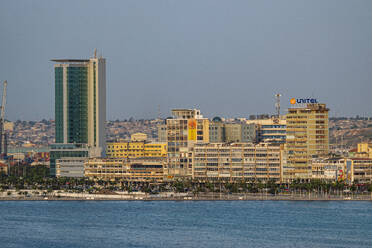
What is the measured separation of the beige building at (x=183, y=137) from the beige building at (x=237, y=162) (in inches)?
115

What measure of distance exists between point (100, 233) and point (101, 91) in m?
82.5

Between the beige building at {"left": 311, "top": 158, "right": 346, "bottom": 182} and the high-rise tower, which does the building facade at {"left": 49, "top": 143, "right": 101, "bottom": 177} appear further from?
the beige building at {"left": 311, "top": 158, "right": 346, "bottom": 182}

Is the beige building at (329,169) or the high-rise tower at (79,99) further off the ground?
the high-rise tower at (79,99)

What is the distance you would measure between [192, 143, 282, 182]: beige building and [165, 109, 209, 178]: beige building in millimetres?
2912

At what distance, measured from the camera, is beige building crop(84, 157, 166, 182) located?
176 metres

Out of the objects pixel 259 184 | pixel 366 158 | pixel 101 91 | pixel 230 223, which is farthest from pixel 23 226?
pixel 101 91

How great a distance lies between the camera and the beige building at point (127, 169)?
17612 cm

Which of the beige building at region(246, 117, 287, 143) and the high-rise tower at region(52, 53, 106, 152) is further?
the beige building at region(246, 117, 287, 143)

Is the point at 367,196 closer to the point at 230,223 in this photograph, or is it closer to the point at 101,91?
the point at 230,223

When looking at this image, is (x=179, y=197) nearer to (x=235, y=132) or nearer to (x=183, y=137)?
(x=183, y=137)

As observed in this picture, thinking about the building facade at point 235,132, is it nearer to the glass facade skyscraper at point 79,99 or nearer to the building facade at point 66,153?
the glass facade skyscraper at point 79,99

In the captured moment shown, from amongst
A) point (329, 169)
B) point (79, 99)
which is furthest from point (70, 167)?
point (329, 169)

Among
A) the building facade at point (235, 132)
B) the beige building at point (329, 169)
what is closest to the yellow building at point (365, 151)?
the beige building at point (329, 169)

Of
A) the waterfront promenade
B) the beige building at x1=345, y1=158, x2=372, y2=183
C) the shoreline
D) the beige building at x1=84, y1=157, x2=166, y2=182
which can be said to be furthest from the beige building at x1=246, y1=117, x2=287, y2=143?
the shoreline
